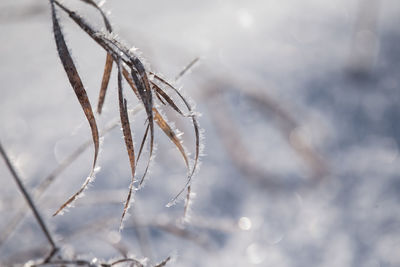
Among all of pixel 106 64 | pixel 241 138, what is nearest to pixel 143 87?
pixel 106 64

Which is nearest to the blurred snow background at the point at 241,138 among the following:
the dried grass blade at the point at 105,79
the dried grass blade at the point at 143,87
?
the dried grass blade at the point at 105,79

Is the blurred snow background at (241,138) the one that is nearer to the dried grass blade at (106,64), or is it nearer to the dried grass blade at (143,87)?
the dried grass blade at (106,64)

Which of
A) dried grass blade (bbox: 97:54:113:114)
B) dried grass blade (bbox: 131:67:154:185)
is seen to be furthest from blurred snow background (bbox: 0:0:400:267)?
dried grass blade (bbox: 131:67:154:185)

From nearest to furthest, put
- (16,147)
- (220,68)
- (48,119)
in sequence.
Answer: (16,147)
(48,119)
(220,68)

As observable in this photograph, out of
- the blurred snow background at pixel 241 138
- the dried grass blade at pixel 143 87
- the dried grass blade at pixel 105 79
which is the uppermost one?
the blurred snow background at pixel 241 138

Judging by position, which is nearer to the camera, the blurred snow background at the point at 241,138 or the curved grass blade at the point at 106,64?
the curved grass blade at the point at 106,64

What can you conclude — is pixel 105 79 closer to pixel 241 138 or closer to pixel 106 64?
pixel 106 64

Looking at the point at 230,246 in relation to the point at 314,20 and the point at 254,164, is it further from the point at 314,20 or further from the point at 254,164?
the point at 314,20

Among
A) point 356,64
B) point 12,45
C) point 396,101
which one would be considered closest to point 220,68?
point 356,64

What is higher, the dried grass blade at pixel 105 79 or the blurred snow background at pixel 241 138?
the blurred snow background at pixel 241 138
